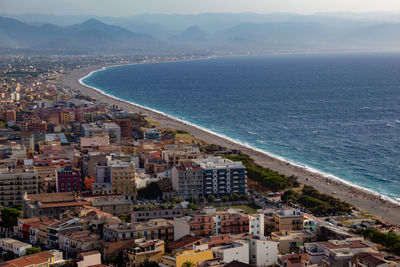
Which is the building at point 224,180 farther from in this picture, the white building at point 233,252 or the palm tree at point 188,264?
the palm tree at point 188,264

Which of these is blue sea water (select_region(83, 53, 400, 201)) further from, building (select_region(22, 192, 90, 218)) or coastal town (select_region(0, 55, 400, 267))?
building (select_region(22, 192, 90, 218))

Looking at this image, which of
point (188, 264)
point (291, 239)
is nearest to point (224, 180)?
point (291, 239)

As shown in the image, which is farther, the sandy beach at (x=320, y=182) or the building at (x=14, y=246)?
the sandy beach at (x=320, y=182)

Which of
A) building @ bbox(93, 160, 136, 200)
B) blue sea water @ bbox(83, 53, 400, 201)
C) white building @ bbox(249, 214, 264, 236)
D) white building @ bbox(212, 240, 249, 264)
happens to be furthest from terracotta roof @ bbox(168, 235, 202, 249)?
blue sea water @ bbox(83, 53, 400, 201)

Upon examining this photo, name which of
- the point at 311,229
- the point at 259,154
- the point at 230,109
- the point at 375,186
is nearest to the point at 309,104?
the point at 230,109

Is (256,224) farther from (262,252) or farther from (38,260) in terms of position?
(38,260)

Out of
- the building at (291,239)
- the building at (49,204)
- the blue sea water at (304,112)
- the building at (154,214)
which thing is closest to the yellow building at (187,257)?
the building at (291,239)
